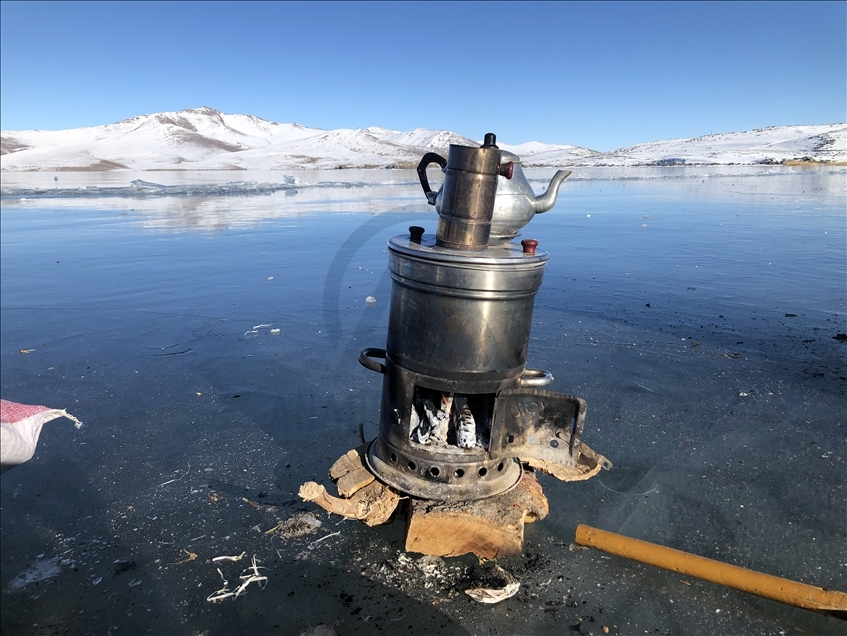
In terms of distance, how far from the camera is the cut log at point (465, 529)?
7.69ft

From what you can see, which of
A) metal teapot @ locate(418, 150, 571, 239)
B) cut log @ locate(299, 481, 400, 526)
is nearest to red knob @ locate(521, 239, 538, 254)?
metal teapot @ locate(418, 150, 571, 239)

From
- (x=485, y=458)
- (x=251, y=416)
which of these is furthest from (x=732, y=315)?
(x=251, y=416)

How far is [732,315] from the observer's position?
582cm

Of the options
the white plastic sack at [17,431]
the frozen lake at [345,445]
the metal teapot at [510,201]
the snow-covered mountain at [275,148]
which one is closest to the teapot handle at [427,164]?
the metal teapot at [510,201]

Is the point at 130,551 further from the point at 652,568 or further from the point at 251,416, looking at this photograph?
the point at 652,568

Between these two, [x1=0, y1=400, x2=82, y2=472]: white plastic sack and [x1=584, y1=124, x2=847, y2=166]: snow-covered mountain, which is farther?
[x1=584, y1=124, x2=847, y2=166]: snow-covered mountain

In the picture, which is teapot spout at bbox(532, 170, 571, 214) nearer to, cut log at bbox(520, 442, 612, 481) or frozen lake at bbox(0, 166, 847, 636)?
cut log at bbox(520, 442, 612, 481)

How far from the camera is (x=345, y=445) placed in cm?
338

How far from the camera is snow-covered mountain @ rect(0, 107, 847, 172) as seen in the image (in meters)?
50.6

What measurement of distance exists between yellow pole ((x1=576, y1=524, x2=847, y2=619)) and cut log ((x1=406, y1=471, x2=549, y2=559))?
31 cm

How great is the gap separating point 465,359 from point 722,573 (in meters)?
1.31

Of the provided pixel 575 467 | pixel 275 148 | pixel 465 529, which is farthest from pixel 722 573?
pixel 275 148

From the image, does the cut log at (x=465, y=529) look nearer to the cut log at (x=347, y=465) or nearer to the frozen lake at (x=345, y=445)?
the frozen lake at (x=345, y=445)

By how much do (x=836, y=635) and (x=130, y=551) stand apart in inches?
116
